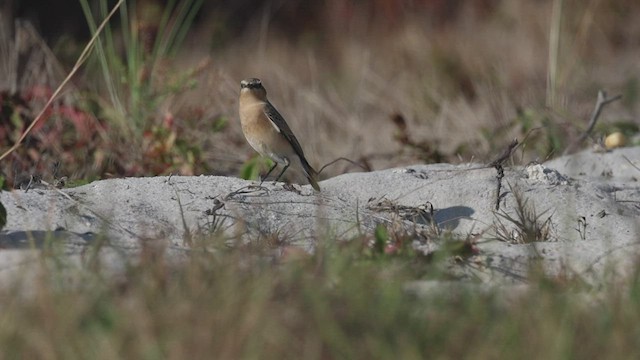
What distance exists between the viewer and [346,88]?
8742mm

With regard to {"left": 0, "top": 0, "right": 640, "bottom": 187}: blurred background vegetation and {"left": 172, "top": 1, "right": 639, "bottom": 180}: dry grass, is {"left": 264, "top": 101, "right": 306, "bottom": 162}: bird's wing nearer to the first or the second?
{"left": 0, "top": 0, "right": 640, "bottom": 187}: blurred background vegetation

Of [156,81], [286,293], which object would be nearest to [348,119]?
[156,81]

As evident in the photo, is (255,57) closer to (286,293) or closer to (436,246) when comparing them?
(436,246)

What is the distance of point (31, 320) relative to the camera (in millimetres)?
2539

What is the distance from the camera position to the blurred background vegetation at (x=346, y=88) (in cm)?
570

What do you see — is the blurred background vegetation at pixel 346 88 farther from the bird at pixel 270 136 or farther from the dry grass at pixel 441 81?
the bird at pixel 270 136

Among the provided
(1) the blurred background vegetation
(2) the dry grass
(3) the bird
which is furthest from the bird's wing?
(2) the dry grass

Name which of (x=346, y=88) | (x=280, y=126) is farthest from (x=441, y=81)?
(x=280, y=126)

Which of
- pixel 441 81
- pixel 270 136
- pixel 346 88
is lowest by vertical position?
pixel 270 136

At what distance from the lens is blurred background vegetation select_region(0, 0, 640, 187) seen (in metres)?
5.70

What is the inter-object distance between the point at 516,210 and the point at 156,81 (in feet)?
9.38

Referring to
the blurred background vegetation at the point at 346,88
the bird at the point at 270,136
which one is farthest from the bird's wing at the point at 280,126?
the blurred background vegetation at the point at 346,88

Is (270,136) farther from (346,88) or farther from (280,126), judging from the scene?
(346,88)

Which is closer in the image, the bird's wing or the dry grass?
the bird's wing
